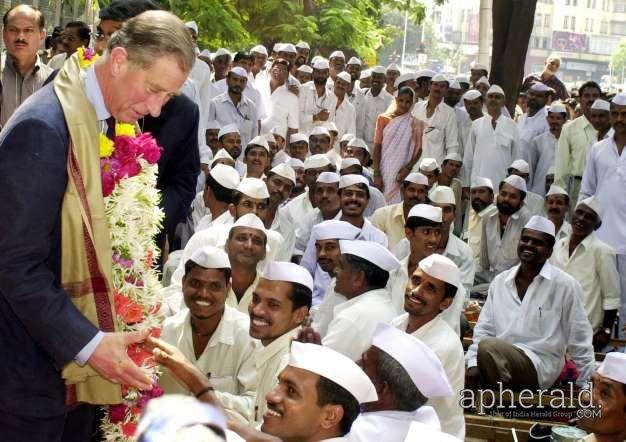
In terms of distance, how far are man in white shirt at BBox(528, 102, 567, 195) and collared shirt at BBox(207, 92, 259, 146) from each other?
3381 mm

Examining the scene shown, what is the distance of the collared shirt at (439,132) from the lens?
1279 cm

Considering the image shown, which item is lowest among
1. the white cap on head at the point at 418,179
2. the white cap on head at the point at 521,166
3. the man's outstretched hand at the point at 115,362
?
the white cap on head at the point at 521,166

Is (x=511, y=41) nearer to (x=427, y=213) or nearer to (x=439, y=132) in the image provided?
(x=439, y=132)

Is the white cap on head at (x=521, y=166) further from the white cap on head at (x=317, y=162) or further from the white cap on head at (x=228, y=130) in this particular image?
the white cap on head at (x=228, y=130)

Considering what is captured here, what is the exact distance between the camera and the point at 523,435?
596 centimetres

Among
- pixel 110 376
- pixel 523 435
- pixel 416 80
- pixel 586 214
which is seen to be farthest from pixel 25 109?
pixel 416 80

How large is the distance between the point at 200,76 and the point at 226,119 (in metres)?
0.92

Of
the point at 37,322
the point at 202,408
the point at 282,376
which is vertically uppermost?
the point at 202,408

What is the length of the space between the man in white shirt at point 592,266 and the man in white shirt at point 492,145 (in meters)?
3.68

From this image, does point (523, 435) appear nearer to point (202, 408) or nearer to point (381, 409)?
point (381, 409)

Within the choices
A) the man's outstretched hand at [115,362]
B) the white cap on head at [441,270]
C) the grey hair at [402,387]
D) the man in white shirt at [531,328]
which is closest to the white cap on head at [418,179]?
the man in white shirt at [531,328]

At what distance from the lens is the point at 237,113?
487 inches

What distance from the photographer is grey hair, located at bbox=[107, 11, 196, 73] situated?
9.91 feet

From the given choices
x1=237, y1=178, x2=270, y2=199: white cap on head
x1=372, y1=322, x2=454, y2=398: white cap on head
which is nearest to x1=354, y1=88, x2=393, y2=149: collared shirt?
x1=237, y1=178, x2=270, y2=199: white cap on head
